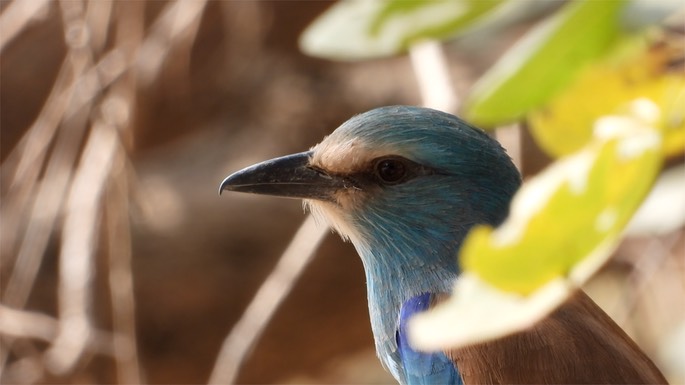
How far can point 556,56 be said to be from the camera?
1.25 m

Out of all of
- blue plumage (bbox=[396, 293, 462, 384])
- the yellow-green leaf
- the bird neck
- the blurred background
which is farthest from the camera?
the blurred background

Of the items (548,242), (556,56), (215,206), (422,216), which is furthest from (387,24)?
(215,206)

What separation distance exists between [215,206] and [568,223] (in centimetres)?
460

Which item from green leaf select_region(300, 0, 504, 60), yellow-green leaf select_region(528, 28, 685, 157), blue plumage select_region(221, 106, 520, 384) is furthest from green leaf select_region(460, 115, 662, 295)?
blue plumage select_region(221, 106, 520, 384)

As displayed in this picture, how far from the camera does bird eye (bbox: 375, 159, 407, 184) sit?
2.69 metres

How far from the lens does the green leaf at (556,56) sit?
1250mm

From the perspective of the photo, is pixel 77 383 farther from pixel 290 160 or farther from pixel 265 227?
pixel 290 160

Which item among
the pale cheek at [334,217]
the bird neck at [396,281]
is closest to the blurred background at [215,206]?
the pale cheek at [334,217]

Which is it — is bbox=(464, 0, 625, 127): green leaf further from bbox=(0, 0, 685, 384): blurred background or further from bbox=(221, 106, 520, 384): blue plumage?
bbox=(0, 0, 685, 384): blurred background

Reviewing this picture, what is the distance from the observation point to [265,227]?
216 inches

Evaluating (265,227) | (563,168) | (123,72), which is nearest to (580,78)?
(563,168)

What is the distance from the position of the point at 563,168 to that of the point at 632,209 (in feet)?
0.26

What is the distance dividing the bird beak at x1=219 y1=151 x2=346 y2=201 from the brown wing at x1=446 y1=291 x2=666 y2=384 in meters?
0.55

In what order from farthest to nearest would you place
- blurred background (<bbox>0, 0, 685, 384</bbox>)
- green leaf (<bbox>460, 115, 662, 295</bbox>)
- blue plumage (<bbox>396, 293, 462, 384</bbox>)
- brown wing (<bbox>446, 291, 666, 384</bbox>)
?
blurred background (<bbox>0, 0, 685, 384</bbox>), blue plumage (<bbox>396, 293, 462, 384</bbox>), brown wing (<bbox>446, 291, 666, 384</bbox>), green leaf (<bbox>460, 115, 662, 295</bbox>)
